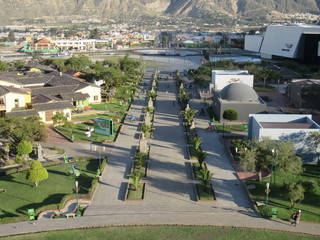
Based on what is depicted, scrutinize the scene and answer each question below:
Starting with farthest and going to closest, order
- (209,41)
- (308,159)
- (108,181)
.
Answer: (209,41) < (308,159) < (108,181)

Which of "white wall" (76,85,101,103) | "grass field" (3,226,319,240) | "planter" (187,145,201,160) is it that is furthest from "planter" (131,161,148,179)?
"white wall" (76,85,101,103)

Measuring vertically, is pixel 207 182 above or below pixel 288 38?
below

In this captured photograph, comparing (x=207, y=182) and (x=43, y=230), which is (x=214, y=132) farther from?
(x=43, y=230)

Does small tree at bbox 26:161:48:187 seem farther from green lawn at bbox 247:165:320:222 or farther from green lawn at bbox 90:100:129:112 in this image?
green lawn at bbox 90:100:129:112

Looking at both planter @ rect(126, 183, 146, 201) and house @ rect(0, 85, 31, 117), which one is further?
house @ rect(0, 85, 31, 117)

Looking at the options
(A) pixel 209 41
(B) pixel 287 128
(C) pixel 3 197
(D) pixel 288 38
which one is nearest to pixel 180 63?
(D) pixel 288 38

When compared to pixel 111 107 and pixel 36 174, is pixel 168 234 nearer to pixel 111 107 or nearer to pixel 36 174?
pixel 36 174

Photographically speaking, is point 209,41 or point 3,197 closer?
point 3,197
